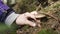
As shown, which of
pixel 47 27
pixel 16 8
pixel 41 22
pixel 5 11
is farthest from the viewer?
pixel 16 8

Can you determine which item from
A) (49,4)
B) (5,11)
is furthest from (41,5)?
(5,11)

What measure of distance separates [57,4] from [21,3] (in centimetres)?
98

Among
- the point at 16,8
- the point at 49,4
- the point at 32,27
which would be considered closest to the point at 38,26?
the point at 32,27

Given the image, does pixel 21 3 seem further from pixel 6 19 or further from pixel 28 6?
pixel 6 19

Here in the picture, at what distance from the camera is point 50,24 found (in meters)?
3.87

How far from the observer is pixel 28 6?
16.4 feet

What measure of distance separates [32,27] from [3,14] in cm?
61

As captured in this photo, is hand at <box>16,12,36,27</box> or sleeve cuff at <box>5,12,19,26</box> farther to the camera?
sleeve cuff at <box>5,12,19,26</box>

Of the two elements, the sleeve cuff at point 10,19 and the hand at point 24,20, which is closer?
the hand at point 24,20

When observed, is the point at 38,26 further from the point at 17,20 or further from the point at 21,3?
the point at 21,3

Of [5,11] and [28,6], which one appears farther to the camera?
[28,6]

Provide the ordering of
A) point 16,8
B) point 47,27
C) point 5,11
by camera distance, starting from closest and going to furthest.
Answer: point 47,27, point 5,11, point 16,8

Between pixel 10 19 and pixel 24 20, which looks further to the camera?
pixel 10 19

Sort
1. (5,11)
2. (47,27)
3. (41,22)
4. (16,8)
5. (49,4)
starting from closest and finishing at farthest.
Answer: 1. (47,27)
2. (41,22)
3. (5,11)
4. (49,4)
5. (16,8)
